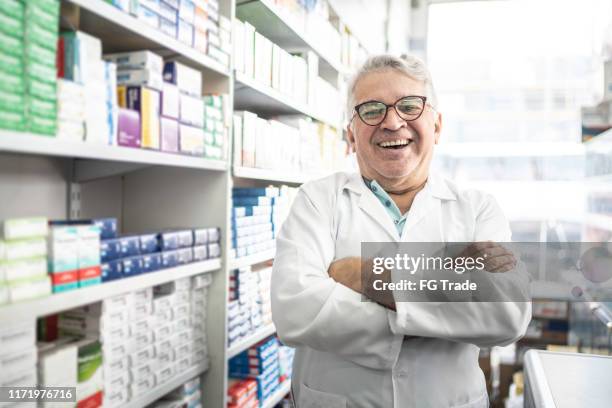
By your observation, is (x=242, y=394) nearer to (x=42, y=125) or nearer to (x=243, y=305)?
(x=243, y=305)

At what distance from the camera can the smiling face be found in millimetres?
1604

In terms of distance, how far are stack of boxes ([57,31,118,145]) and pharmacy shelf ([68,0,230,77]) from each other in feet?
0.28

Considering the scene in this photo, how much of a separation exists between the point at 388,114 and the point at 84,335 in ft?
3.84

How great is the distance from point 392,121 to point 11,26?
1049 mm

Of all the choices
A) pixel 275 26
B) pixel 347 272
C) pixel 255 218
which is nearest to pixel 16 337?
pixel 347 272

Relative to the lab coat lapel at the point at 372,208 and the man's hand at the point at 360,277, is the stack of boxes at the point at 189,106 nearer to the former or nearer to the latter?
the lab coat lapel at the point at 372,208

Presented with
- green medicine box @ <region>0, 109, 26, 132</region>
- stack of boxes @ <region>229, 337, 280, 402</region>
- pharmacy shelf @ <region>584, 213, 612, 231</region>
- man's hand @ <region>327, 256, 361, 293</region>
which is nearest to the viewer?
green medicine box @ <region>0, 109, 26, 132</region>

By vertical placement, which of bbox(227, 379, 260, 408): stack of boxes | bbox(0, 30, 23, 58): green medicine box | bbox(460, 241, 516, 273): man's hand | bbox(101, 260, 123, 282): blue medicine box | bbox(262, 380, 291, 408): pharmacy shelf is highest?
bbox(0, 30, 23, 58): green medicine box

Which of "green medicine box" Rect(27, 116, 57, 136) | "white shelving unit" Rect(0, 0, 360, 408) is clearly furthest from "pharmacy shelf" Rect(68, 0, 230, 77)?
"green medicine box" Rect(27, 116, 57, 136)

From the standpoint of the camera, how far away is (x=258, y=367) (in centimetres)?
262

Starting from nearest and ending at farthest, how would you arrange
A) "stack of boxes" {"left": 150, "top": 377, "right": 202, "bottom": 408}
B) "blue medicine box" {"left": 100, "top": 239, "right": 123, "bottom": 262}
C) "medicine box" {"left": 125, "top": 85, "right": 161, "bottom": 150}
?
"blue medicine box" {"left": 100, "top": 239, "right": 123, "bottom": 262}
"medicine box" {"left": 125, "top": 85, "right": 161, "bottom": 150}
"stack of boxes" {"left": 150, "top": 377, "right": 202, "bottom": 408}

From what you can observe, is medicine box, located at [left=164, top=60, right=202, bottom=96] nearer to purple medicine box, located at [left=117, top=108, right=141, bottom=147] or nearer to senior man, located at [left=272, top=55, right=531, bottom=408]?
purple medicine box, located at [left=117, top=108, right=141, bottom=147]

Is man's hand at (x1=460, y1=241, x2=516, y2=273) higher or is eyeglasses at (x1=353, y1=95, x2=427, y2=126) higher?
eyeglasses at (x1=353, y1=95, x2=427, y2=126)

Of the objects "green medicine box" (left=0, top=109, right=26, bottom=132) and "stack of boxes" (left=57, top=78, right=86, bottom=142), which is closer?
"green medicine box" (left=0, top=109, right=26, bottom=132)
